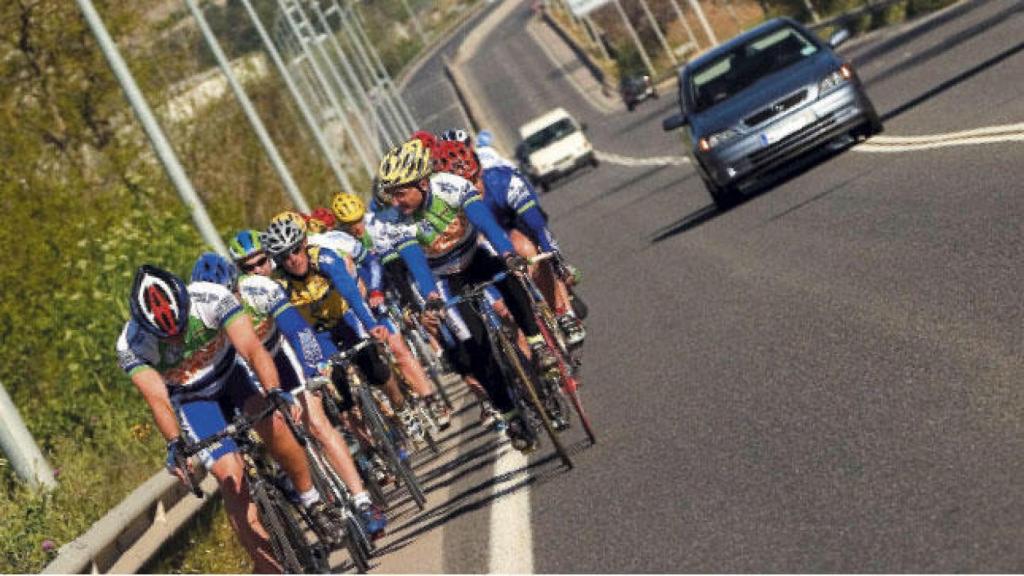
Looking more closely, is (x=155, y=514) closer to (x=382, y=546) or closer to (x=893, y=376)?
(x=382, y=546)

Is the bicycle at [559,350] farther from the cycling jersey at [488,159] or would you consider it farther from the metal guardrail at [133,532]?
the metal guardrail at [133,532]

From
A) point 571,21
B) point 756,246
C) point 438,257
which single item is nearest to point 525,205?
point 438,257

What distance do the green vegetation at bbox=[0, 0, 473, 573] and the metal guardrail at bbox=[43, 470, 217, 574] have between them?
26cm

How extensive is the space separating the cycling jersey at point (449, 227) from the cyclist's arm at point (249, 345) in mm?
1897

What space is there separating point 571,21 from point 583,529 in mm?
140271

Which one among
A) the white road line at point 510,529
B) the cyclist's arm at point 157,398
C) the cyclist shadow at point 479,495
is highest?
the cyclist's arm at point 157,398

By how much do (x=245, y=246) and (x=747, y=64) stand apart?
1106 centimetres

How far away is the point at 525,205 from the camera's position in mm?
13430

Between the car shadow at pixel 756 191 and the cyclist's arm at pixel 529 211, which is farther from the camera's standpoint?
the car shadow at pixel 756 191

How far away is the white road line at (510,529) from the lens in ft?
30.4

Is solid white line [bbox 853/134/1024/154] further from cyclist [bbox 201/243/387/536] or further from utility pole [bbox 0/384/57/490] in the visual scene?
utility pole [bbox 0/384/57/490]

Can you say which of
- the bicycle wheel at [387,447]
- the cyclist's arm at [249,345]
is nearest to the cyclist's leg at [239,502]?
the cyclist's arm at [249,345]

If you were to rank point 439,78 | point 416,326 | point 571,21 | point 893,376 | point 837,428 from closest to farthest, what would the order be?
point 837,428, point 893,376, point 416,326, point 571,21, point 439,78

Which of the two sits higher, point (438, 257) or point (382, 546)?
point (438, 257)
